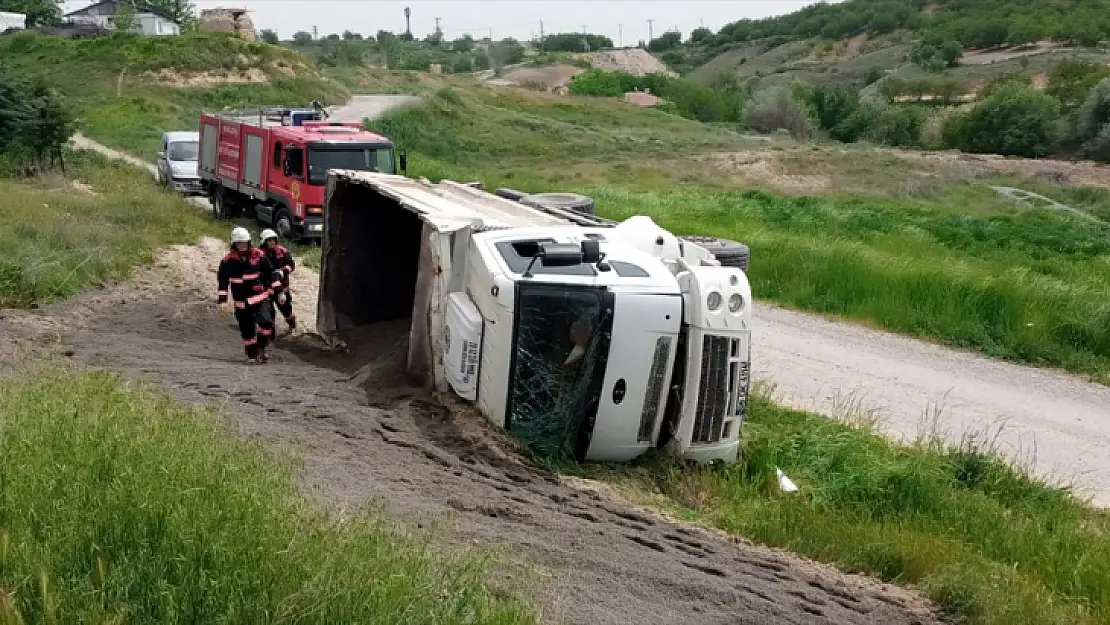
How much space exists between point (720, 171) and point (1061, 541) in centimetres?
3899

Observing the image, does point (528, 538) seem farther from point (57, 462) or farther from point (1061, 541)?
point (1061, 541)

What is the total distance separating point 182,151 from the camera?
2553 cm

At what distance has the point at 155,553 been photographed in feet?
13.4

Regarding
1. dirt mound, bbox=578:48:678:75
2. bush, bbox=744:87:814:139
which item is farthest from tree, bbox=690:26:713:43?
bush, bbox=744:87:814:139

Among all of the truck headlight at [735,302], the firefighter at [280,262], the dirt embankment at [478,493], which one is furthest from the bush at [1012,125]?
the truck headlight at [735,302]

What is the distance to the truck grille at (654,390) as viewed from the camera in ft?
25.5

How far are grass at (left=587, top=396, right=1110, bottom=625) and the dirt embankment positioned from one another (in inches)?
12.8

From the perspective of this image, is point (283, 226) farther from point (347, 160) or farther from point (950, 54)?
point (950, 54)

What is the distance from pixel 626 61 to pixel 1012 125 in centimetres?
5720

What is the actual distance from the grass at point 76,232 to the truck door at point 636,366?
740cm

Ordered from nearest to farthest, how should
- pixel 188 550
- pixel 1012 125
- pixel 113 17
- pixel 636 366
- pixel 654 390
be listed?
1. pixel 188 550
2. pixel 636 366
3. pixel 654 390
4. pixel 1012 125
5. pixel 113 17

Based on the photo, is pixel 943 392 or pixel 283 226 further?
pixel 283 226

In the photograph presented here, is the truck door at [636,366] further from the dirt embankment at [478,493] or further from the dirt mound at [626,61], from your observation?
the dirt mound at [626,61]

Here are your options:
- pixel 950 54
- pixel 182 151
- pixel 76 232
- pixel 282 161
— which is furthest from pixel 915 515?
pixel 950 54
